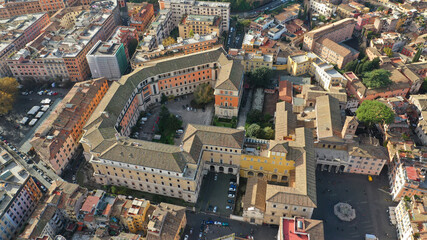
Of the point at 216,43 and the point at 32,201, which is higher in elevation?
the point at 216,43

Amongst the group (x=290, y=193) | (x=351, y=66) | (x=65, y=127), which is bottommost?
(x=290, y=193)

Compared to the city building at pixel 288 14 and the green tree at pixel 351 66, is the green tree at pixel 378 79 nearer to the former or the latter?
the green tree at pixel 351 66

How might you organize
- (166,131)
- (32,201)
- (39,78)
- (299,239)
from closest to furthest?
(299,239) → (32,201) → (166,131) → (39,78)

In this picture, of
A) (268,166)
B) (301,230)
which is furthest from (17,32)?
(301,230)

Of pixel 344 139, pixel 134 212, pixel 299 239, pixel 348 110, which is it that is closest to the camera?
pixel 299 239

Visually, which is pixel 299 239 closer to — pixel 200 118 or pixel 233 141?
pixel 233 141

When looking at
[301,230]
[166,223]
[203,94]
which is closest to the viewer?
[301,230]

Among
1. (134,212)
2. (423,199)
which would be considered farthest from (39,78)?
(423,199)

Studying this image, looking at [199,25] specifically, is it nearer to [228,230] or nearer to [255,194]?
[255,194]
